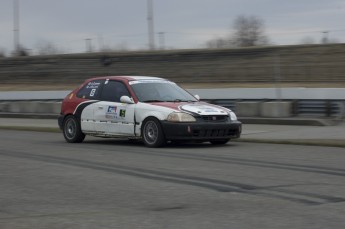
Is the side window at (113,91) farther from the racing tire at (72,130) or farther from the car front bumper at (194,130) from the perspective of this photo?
the car front bumper at (194,130)

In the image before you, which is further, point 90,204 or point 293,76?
point 293,76

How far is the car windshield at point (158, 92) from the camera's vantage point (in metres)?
14.2

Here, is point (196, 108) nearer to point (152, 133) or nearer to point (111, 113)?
point (152, 133)

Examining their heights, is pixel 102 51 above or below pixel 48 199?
above

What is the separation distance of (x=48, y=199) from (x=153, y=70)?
39.4 metres

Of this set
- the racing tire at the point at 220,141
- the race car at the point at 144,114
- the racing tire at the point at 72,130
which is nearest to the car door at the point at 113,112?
the race car at the point at 144,114

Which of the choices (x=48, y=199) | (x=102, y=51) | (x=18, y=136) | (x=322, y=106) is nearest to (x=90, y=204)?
(x=48, y=199)

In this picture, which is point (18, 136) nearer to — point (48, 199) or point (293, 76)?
point (48, 199)

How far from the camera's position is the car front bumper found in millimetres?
13156

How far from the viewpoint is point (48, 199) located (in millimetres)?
7953

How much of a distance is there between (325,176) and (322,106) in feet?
37.8

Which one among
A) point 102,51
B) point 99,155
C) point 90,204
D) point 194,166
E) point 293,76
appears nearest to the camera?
point 90,204

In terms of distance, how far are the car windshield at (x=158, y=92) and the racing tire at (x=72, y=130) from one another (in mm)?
1809

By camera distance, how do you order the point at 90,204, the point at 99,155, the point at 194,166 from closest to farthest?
the point at 90,204 → the point at 194,166 → the point at 99,155
